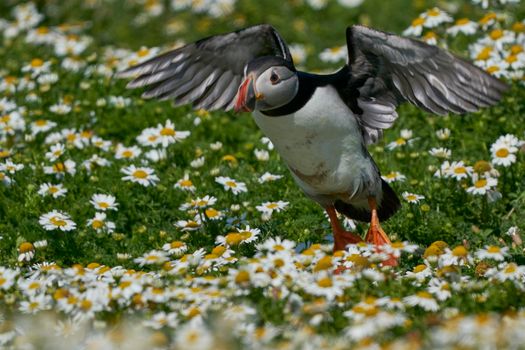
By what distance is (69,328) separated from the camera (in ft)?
15.8

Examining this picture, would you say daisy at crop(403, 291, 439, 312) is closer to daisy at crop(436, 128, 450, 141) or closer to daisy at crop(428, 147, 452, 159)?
daisy at crop(428, 147, 452, 159)

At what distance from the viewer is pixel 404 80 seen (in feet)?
21.8

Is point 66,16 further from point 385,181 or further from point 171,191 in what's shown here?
point 385,181

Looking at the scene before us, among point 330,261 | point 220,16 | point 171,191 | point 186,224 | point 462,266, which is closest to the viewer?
point 330,261

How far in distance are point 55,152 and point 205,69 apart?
1503 mm

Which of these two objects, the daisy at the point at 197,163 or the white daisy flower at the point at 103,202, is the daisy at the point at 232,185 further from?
the white daisy flower at the point at 103,202

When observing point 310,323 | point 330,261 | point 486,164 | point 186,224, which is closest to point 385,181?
→ point 486,164

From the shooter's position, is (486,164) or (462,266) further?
(486,164)

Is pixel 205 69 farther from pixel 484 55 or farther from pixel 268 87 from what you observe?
pixel 484 55

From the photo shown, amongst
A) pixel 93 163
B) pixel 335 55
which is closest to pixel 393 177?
pixel 93 163

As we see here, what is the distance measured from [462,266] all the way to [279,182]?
1.90 meters

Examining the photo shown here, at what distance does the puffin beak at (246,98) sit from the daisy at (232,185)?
128 centimetres

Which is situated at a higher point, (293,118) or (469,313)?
(293,118)

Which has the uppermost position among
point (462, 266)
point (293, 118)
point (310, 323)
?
point (293, 118)
